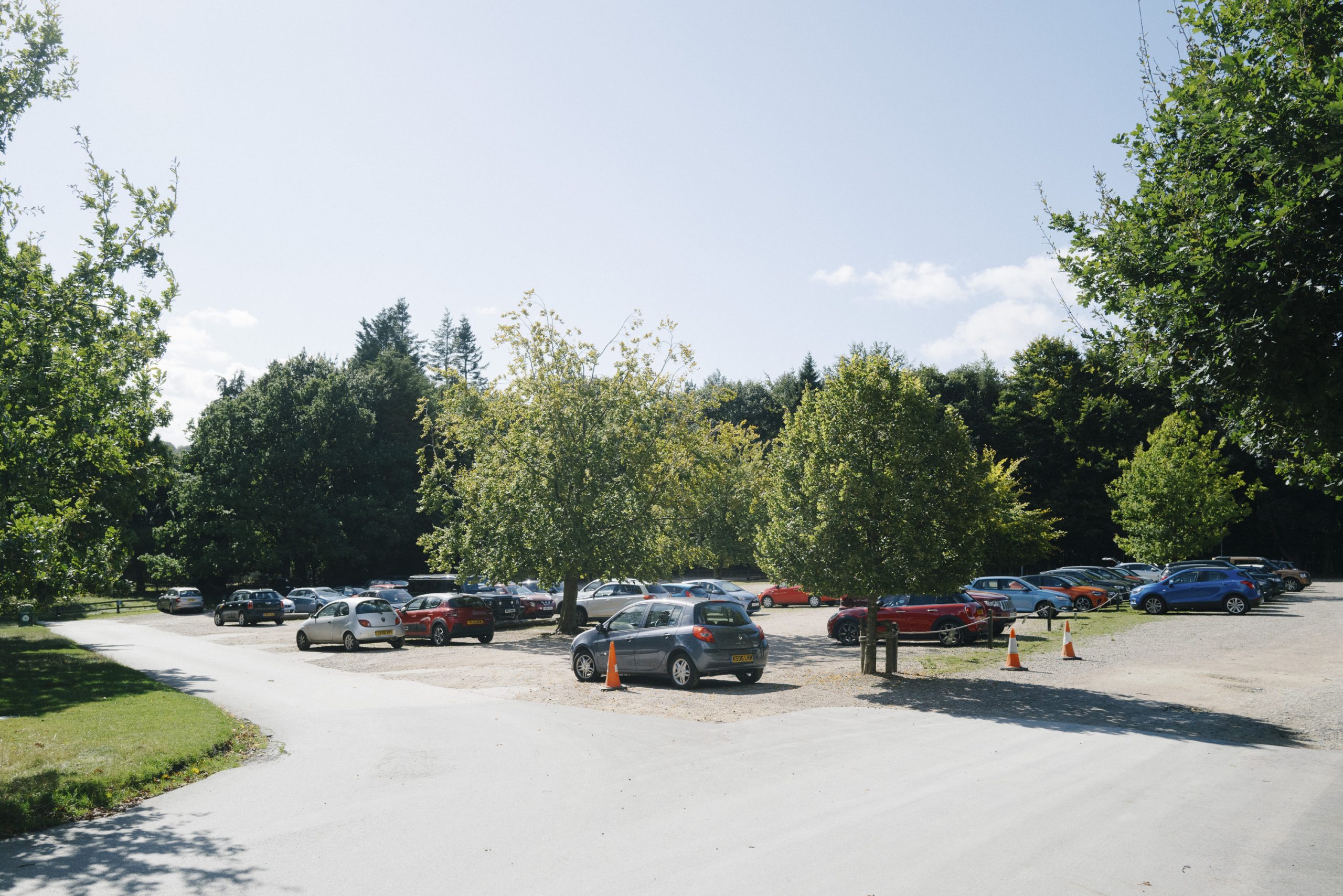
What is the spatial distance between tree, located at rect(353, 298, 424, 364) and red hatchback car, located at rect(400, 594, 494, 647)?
55259 mm

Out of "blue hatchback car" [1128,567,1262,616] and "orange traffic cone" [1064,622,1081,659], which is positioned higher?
"blue hatchback car" [1128,567,1262,616]

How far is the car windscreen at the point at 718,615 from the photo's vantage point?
1620cm

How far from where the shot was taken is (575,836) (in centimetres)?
695

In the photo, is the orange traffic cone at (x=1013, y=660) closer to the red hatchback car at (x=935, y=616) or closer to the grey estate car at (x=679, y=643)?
the red hatchback car at (x=935, y=616)

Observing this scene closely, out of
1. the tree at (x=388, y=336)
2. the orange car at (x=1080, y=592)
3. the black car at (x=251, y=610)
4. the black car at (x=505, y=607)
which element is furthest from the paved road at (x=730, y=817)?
the tree at (x=388, y=336)

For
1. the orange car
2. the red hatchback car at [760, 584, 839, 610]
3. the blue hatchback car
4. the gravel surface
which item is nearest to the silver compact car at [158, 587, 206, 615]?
the gravel surface

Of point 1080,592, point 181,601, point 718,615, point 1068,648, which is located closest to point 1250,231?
point 718,615

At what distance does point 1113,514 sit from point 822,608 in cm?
1699

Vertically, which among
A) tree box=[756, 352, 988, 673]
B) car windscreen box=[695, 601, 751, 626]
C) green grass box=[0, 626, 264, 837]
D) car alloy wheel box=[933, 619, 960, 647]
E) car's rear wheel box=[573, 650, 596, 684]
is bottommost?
green grass box=[0, 626, 264, 837]

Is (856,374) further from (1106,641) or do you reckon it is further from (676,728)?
(1106,641)

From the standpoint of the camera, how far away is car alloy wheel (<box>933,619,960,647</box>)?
23.3 metres

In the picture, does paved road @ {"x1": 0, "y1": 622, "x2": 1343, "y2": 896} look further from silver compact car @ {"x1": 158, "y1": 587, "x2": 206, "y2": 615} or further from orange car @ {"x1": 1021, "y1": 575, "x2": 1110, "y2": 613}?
silver compact car @ {"x1": 158, "y1": 587, "x2": 206, "y2": 615}

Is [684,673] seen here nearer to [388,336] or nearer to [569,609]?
[569,609]

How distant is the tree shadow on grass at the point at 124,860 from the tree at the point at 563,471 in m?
20.1
